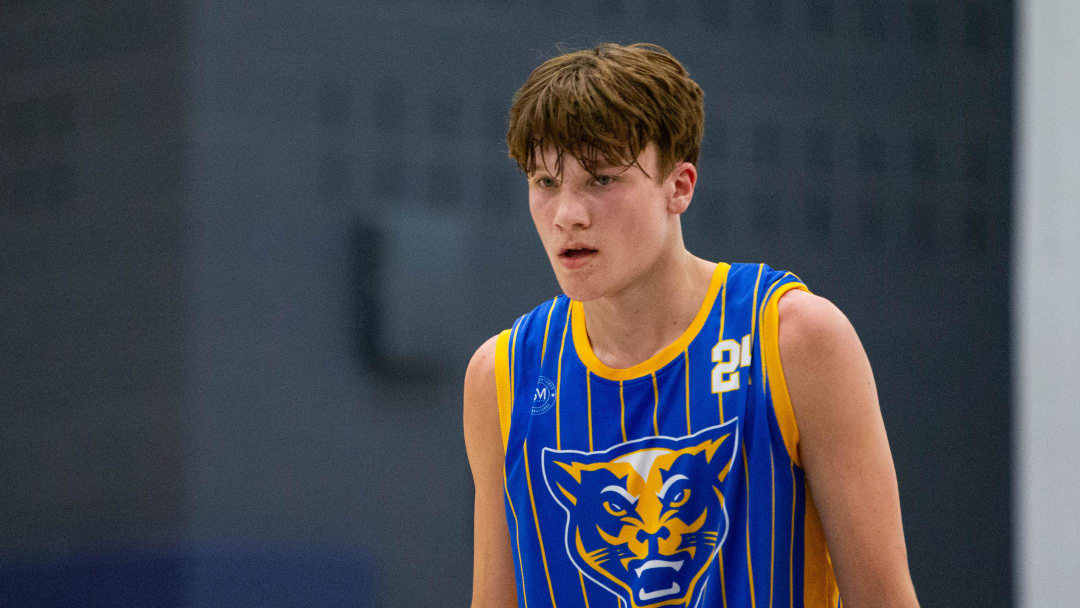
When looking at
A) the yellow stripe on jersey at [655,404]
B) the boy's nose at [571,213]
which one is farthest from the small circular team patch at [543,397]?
the boy's nose at [571,213]

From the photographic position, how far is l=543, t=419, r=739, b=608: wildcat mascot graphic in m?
1.08

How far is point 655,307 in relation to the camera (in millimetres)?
1139

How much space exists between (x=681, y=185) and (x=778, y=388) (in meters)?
0.25

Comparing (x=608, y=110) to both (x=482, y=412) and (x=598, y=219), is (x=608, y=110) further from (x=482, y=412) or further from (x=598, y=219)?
(x=482, y=412)

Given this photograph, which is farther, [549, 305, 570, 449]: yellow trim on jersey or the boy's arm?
[549, 305, 570, 449]: yellow trim on jersey

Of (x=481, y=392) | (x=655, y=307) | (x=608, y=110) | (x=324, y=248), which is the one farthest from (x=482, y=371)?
(x=324, y=248)

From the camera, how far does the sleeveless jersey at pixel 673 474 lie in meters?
1.04

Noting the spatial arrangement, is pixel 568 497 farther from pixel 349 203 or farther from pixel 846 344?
pixel 349 203

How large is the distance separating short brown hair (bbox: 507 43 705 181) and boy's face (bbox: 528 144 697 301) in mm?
12

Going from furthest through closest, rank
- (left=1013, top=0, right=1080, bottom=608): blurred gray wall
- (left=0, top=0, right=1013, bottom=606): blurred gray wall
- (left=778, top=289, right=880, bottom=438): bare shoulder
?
(left=0, top=0, right=1013, bottom=606): blurred gray wall
(left=1013, top=0, right=1080, bottom=608): blurred gray wall
(left=778, top=289, right=880, bottom=438): bare shoulder

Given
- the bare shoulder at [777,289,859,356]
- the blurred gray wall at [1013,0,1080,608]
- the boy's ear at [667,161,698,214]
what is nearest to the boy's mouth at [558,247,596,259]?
the boy's ear at [667,161,698,214]

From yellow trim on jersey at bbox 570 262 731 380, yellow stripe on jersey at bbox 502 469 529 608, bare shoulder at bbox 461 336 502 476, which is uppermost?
yellow trim on jersey at bbox 570 262 731 380

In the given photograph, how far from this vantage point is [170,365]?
479 centimetres

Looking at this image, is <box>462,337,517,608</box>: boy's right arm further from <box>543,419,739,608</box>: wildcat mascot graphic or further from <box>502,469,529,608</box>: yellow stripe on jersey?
<box>543,419,739,608</box>: wildcat mascot graphic
